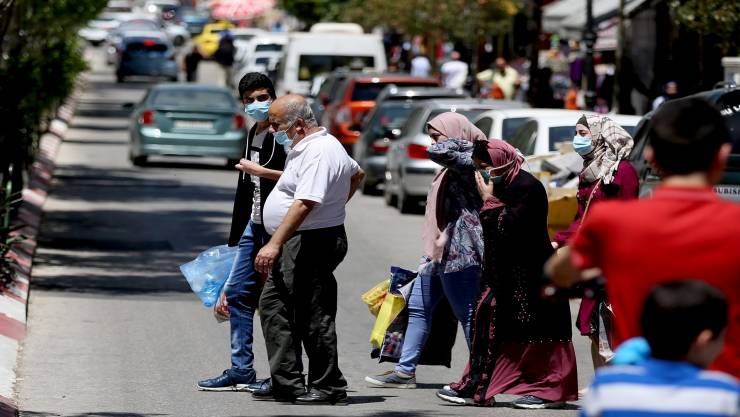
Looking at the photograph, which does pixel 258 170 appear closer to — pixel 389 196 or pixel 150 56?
pixel 389 196

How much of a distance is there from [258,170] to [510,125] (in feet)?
30.3

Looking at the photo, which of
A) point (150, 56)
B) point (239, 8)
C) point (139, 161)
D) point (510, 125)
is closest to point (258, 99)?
point (510, 125)

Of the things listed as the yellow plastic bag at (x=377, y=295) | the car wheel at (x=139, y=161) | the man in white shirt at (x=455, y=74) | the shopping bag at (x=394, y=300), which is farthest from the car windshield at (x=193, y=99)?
the shopping bag at (x=394, y=300)

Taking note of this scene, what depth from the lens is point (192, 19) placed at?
91875mm

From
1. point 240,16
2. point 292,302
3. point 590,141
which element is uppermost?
point 590,141

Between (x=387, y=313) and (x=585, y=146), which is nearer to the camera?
(x=585, y=146)

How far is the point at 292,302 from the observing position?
9156 mm

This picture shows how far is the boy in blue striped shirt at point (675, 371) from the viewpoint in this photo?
4257mm

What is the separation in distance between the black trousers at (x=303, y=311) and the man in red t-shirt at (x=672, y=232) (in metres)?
4.24

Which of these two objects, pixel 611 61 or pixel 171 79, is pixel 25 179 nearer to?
pixel 611 61

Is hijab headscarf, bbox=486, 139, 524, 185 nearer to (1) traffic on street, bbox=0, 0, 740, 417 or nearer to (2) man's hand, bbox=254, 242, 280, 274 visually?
(1) traffic on street, bbox=0, 0, 740, 417

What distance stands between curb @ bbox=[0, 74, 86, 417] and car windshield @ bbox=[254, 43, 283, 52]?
66.1ft

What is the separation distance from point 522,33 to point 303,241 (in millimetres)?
25306

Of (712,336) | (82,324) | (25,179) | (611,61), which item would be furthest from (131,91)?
(712,336)
